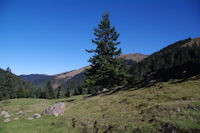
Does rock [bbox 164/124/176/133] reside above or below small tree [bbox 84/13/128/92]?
below

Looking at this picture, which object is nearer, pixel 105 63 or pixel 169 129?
pixel 169 129

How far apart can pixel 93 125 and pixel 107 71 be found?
17959mm

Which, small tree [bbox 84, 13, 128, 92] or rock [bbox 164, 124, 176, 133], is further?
small tree [bbox 84, 13, 128, 92]

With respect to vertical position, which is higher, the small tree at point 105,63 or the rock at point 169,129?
the small tree at point 105,63

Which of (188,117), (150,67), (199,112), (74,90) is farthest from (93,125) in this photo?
(150,67)

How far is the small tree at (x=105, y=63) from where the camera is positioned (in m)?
27.6

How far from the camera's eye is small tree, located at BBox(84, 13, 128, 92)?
2764 cm

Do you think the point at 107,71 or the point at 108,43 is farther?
the point at 108,43

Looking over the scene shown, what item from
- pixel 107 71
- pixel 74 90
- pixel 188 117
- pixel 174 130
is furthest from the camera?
pixel 74 90

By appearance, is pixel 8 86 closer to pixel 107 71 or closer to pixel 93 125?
pixel 107 71

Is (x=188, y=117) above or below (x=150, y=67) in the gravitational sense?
below

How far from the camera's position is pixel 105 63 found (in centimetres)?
2834

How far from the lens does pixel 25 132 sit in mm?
10555

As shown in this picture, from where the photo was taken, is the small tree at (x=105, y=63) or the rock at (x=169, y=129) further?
the small tree at (x=105, y=63)
